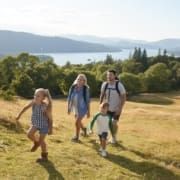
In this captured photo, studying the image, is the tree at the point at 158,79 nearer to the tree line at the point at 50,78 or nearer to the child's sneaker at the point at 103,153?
the tree line at the point at 50,78

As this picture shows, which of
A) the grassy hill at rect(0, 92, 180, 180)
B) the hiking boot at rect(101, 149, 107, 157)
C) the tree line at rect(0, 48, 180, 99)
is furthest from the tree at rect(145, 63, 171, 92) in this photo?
Result: the hiking boot at rect(101, 149, 107, 157)

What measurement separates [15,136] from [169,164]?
A: 487 centimetres

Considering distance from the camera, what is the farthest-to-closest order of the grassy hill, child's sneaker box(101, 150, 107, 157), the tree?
the tree
child's sneaker box(101, 150, 107, 157)
the grassy hill

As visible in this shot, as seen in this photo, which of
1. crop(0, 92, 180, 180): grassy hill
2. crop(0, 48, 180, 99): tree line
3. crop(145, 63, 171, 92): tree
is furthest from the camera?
crop(145, 63, 171, 92): tree

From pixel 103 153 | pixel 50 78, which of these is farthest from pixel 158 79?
pixel 103 153

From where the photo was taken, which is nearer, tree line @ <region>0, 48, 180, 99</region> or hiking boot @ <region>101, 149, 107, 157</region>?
hiking boot @ <region>101, 149, 107, 157</region>

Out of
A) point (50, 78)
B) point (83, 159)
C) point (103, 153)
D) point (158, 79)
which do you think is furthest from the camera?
point (158, 79)

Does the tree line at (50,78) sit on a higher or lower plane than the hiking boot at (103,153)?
lower

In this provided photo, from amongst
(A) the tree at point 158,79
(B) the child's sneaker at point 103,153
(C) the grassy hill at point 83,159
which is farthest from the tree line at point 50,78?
(B) the child's sneaker at point 103,153

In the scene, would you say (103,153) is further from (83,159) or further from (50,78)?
(50,78)

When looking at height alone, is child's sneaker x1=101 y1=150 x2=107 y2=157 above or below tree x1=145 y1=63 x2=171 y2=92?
above

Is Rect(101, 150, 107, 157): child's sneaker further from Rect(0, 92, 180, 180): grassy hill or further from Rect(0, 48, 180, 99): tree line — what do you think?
Rect(0, 48, 180, 99): tree line

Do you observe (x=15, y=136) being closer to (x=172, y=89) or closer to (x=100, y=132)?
(x=100, y=132)

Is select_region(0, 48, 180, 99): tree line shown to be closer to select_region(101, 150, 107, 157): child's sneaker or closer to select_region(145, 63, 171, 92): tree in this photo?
select_region(145, 63, 171, 92): tree
